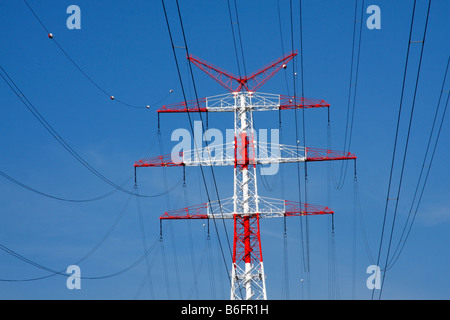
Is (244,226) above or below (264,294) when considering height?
above

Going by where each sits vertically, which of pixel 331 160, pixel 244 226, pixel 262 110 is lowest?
pixel 244 226

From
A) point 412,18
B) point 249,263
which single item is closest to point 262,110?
point 249,263

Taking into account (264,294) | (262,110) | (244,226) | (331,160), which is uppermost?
(262,110)

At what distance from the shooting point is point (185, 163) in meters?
62.5
